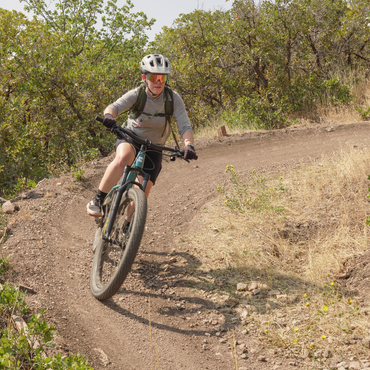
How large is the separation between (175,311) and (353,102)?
10.2m

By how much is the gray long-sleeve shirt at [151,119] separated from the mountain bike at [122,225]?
313 mm

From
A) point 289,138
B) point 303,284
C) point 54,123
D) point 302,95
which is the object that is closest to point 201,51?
point 302,95

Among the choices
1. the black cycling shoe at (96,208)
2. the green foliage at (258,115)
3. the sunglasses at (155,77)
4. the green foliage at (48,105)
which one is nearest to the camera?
the sunglasses at (155,77)

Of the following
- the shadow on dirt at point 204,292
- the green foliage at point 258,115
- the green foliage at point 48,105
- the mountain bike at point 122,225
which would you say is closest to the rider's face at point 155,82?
the mountain bike at point 122,225

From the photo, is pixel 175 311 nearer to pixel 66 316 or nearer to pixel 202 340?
pixel 202 340

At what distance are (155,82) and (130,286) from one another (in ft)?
7.57

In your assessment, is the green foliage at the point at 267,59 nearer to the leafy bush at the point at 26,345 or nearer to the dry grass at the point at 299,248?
the dry grass at the point at 299,248

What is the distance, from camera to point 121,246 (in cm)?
362

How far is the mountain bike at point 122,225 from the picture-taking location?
3320 mm

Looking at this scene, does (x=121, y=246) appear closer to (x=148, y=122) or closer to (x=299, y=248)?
(x=148, y=122)

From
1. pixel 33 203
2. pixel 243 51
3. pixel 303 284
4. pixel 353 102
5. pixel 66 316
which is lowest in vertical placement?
pixel 303 284

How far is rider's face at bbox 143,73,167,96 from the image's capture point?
4.04m

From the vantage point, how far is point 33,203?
6.35 meters

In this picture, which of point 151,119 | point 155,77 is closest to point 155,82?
point 155,77
